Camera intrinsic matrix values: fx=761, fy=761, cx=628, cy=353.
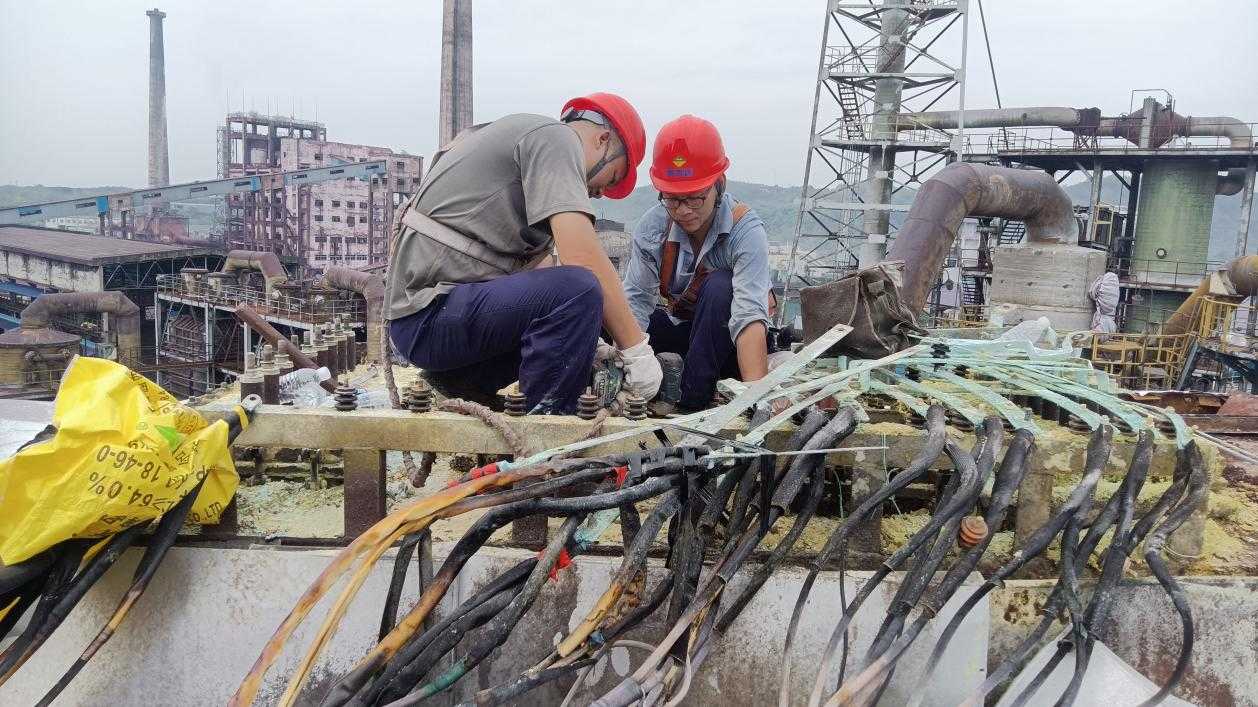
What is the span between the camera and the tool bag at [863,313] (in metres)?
2.56

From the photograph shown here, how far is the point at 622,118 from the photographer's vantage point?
2852 mm

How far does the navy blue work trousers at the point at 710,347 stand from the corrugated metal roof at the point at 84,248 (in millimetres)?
30818

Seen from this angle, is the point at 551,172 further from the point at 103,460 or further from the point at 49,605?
the point at 49,605

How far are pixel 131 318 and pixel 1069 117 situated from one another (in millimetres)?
31082

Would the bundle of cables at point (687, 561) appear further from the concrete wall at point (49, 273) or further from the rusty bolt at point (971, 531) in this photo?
the concrete wall at point (49, 273)

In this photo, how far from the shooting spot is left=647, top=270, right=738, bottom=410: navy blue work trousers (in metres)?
3.24

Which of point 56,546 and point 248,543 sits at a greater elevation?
point 56,546

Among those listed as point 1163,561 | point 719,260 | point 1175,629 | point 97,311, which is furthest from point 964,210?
point 97,311

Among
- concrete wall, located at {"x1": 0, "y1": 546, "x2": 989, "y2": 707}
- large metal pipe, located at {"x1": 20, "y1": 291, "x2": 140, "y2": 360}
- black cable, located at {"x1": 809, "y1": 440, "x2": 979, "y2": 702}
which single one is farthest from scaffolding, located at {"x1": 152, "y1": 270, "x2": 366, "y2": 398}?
black cable, located at {"x1": 809, "y1": 440, "x2": 979, "y2": 702}

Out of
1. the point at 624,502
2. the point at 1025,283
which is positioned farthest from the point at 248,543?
the point at 1025,283

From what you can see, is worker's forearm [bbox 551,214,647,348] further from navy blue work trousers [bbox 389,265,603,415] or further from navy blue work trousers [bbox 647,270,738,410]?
navy blue work trousers [bbox 647,270,738,410]

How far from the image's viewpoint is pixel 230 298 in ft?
84.9

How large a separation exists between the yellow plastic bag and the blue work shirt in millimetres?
1680

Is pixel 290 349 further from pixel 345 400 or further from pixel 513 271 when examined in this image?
pixel 345 400
